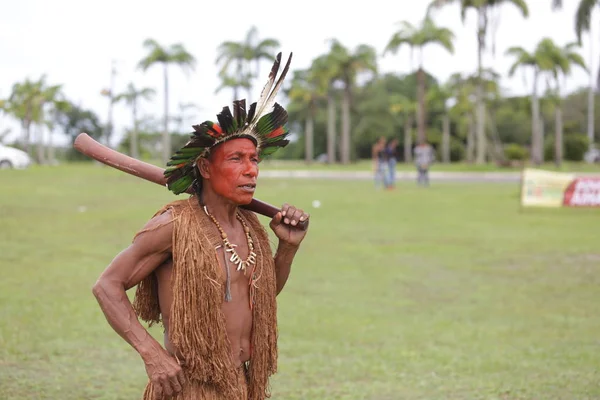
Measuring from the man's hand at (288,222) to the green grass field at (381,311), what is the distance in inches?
120

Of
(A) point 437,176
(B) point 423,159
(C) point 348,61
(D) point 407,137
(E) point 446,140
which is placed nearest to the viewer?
(B) point 423,159

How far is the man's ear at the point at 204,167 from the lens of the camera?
3.27 metres

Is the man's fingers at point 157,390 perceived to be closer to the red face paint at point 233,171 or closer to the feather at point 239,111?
the red face paint at point 233,171

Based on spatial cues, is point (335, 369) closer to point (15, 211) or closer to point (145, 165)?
point (145, 165)

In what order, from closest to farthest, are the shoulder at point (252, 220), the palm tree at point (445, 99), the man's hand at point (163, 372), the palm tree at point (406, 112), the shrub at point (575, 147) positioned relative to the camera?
the man's hand at point (163, 372), the shoulder at point (252, 220), the palm tree at point (445, 99), the shrub at point (575, 147), the palm tree at point (406, 112)

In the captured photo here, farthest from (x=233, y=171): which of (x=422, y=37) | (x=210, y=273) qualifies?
(x=422, y=37)

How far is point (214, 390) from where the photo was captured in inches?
127

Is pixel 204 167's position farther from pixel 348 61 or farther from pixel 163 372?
pixel 348 61

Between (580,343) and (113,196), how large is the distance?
745 inches

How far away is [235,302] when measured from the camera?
3295 mm

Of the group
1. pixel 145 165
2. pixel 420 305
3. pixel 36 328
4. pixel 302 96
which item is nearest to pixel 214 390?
pixel 145 165

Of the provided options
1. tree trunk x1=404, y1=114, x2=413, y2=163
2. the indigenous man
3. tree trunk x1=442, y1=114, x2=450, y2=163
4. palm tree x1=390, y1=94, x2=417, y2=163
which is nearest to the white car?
palm tree x1=390, y1=94, x2=417, y2=163

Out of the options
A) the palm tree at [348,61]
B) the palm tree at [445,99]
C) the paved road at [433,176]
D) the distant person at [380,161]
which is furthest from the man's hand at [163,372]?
the palm tree at [445,99]

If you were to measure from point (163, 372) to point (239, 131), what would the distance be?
944 millimetres
